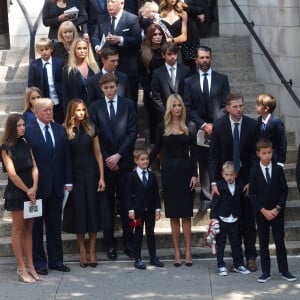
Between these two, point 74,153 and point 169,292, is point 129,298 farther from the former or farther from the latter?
point 74,153

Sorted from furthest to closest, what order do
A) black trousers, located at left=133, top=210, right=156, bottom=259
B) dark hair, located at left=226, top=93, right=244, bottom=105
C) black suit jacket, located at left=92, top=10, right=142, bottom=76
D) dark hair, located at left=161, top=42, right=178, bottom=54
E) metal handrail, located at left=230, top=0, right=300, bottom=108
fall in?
black suit jacket, located at left=92, top=10, right=142, bottom=76, metal handrail, located at left=230, top=0, right=300, bottom=108, dark hair, located at left=161, top=42, right=178, bottom=54, black trousers, located at left=133, top=210, right=156, bottom=259, dark hair, located at left=226, top=93, right=244, bottom=105

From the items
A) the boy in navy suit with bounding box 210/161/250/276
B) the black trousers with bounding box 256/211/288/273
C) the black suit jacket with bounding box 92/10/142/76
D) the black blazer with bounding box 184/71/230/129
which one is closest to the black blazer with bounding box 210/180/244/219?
the boy in navy suit with bounding box 210/161/250/276

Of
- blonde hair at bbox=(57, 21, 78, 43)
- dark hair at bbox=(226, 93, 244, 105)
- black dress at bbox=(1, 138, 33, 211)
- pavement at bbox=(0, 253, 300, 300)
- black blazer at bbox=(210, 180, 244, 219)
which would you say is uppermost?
blonde hair at bbox=(57, 21, 78, 43)

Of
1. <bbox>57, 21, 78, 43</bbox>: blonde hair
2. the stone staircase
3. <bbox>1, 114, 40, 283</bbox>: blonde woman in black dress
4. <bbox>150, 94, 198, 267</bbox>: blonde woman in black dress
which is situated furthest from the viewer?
<bbox>57, 21, 78, 43</bbox>: blonde hair

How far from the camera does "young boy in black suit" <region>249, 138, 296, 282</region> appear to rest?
11383 millimetres

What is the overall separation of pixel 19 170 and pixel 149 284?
6.17 feet

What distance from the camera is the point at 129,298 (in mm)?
10992

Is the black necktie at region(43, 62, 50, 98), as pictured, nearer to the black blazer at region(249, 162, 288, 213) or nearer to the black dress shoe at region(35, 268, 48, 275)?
the black dress shoe at region(35, 268, 48, 275)

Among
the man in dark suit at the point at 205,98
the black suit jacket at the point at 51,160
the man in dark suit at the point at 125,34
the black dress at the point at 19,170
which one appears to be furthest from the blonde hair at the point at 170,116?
the man in dark suit at the point at 125,34

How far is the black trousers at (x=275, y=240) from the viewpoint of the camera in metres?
11.4

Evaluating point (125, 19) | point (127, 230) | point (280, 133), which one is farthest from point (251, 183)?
point (125, 19)

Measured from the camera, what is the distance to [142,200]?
11938 mm

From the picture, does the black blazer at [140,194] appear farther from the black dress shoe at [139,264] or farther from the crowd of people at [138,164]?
the black dress shoe at [139,264]

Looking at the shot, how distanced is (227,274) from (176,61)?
289cm
